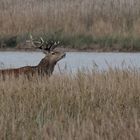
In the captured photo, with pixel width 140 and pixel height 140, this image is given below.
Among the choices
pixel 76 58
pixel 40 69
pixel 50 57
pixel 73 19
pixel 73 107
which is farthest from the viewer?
pixel 73 19

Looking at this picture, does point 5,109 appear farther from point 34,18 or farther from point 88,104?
point 34,18

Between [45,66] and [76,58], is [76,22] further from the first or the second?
[45,66]

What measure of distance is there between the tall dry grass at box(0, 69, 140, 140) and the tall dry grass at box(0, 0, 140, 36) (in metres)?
10.1

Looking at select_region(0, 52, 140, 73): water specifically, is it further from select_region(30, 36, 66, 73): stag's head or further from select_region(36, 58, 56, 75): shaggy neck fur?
select_region(36, 58, 56, 75): shaggy neck fur

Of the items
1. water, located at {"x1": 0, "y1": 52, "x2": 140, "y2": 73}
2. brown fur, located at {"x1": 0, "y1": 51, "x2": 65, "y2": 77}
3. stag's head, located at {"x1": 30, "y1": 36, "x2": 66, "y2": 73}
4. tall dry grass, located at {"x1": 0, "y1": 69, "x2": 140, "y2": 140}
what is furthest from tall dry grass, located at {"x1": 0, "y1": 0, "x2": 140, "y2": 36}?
tall dry grass, located at {"x1": 0, "y1": 69, "x2": 140, "y2": 140}

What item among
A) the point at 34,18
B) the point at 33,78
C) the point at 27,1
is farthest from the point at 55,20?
the point at 33,78

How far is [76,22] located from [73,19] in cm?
12

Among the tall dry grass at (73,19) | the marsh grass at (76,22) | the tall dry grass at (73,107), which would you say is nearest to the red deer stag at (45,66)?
the tall dry grass at (73,107)

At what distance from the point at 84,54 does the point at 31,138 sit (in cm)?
1235

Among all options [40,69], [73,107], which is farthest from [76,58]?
[73,107]

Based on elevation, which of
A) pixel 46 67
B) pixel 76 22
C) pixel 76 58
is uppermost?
pixel 46 67

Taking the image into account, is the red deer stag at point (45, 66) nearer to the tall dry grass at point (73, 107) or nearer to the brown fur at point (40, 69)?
the brown fur at point (40, 69)

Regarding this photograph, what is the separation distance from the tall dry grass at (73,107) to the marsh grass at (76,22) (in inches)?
386

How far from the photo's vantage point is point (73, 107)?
755 cm
